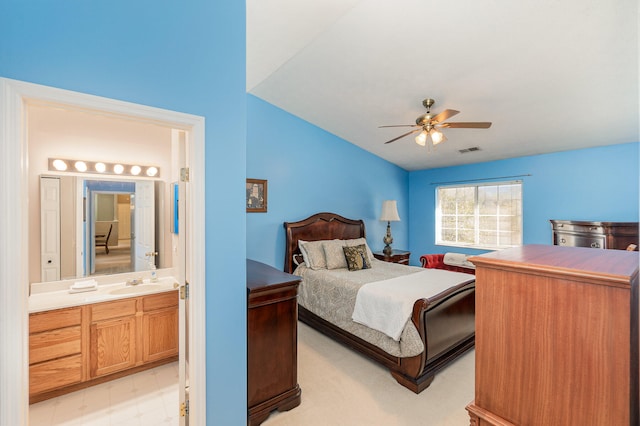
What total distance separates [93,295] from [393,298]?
263 cm

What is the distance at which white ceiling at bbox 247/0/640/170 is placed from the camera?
218 centimetres

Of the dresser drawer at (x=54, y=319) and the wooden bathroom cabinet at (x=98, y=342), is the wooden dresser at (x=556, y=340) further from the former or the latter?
the dresser drawer at (x=54, y=319)

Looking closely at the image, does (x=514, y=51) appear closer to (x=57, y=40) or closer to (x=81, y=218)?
(x=57, y=40)

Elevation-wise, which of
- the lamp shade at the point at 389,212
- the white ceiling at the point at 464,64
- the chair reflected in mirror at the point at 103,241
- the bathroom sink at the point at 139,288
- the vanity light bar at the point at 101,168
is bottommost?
→ the bathroom sink at the point at 139,288

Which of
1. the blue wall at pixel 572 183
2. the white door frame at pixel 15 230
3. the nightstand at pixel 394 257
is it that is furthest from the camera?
the nightstand at pixel 394 257

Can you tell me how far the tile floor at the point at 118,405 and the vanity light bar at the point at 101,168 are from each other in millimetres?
1919

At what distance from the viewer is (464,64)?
2691mm

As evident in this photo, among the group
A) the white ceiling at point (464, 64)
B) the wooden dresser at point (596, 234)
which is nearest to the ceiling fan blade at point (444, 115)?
the white ceiling at point (464, 64)

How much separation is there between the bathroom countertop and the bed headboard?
1661 mm

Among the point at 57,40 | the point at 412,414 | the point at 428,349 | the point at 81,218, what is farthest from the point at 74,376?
the point at 428,349

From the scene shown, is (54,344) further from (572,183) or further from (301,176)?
(572,183)

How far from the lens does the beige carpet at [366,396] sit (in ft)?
6.70

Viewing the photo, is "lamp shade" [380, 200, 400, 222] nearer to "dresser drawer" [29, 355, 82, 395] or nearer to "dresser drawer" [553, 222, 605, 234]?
"dresser drawer" [553, 222, 605, 234]

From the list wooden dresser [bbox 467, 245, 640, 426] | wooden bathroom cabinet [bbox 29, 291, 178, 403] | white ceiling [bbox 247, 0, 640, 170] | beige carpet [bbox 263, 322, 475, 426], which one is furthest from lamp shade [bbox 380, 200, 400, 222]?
wooden dresser [bbox 467, 245, 640, 426]
